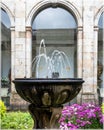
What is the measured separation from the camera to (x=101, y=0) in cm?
1335

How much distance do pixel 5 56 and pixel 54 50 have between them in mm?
2395

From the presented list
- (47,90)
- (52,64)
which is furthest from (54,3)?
(47,90)

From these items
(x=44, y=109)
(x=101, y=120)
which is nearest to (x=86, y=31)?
(x=101, y=120)

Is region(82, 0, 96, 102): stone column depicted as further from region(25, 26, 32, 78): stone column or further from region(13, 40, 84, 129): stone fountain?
region(13, 40, 84, 129): stone fountain

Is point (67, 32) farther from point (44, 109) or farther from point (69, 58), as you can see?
point (44, 109)

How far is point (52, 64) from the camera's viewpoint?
53.8ft

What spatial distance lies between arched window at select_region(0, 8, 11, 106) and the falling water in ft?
4.51

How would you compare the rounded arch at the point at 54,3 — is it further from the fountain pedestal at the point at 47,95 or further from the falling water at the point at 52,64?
the fountain pedestal at the point at 47,95

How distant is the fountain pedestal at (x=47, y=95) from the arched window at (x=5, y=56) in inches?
301

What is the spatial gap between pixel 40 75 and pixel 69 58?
1.59m

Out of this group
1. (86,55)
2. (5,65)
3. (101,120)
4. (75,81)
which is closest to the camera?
(75,81)

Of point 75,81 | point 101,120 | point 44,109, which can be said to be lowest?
point 101,120

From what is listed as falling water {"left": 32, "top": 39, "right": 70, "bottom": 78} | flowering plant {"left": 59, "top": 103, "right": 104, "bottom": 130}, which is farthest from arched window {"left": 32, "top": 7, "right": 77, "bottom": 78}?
flowering plant {"left": 59, "top": 103, "right": 104, "bottom": 130}

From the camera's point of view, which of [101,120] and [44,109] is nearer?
[44,109]
